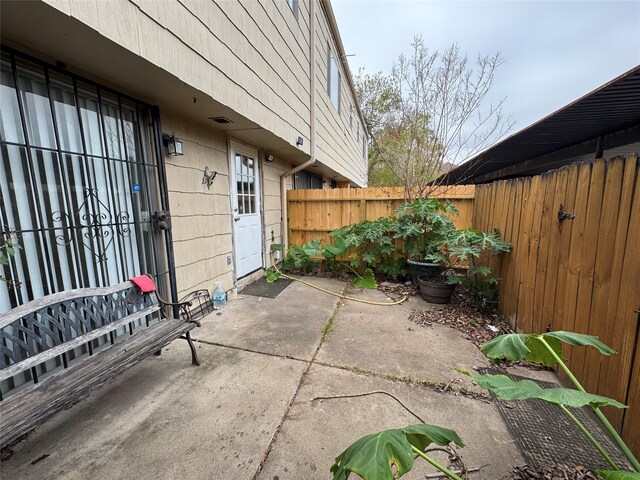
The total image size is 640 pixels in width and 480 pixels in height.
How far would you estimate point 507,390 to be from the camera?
1.06 metres

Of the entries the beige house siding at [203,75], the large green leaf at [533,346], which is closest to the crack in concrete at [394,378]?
the large green leaf at [533,346]

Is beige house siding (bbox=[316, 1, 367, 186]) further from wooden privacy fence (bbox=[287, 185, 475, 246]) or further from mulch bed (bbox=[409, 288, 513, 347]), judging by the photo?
mulch bed (bbox=[409, 288, 513, 347])

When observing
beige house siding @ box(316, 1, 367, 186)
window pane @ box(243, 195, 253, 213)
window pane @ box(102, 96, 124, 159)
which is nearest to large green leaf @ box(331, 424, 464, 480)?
window pane @ box(102, 96, 124, 159)

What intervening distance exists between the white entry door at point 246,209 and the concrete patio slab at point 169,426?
7.05 feet

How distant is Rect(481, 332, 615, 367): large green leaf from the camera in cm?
123

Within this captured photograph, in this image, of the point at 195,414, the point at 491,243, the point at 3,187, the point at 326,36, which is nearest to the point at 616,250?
the point at 491,243

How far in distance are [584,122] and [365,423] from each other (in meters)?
4.05

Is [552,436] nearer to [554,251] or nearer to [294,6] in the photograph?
[554,251]

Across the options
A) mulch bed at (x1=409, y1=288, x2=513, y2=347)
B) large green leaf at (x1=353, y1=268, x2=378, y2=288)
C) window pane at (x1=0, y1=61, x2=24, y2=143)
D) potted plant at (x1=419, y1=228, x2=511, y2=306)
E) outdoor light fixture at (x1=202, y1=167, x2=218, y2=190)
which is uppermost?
window pane at (x1=0, y1=61, x2=24, y2=143)

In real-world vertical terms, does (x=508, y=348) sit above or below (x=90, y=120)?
below

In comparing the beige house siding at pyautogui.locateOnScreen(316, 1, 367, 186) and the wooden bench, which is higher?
the beige house siding at pyautogui.locateOnScreen(316, 1, 367, 186)

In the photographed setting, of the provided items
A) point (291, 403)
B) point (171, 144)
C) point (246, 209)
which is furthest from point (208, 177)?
point (291, 403)

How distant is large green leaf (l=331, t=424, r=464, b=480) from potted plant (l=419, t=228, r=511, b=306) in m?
2.51

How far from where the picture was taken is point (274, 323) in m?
3.05
